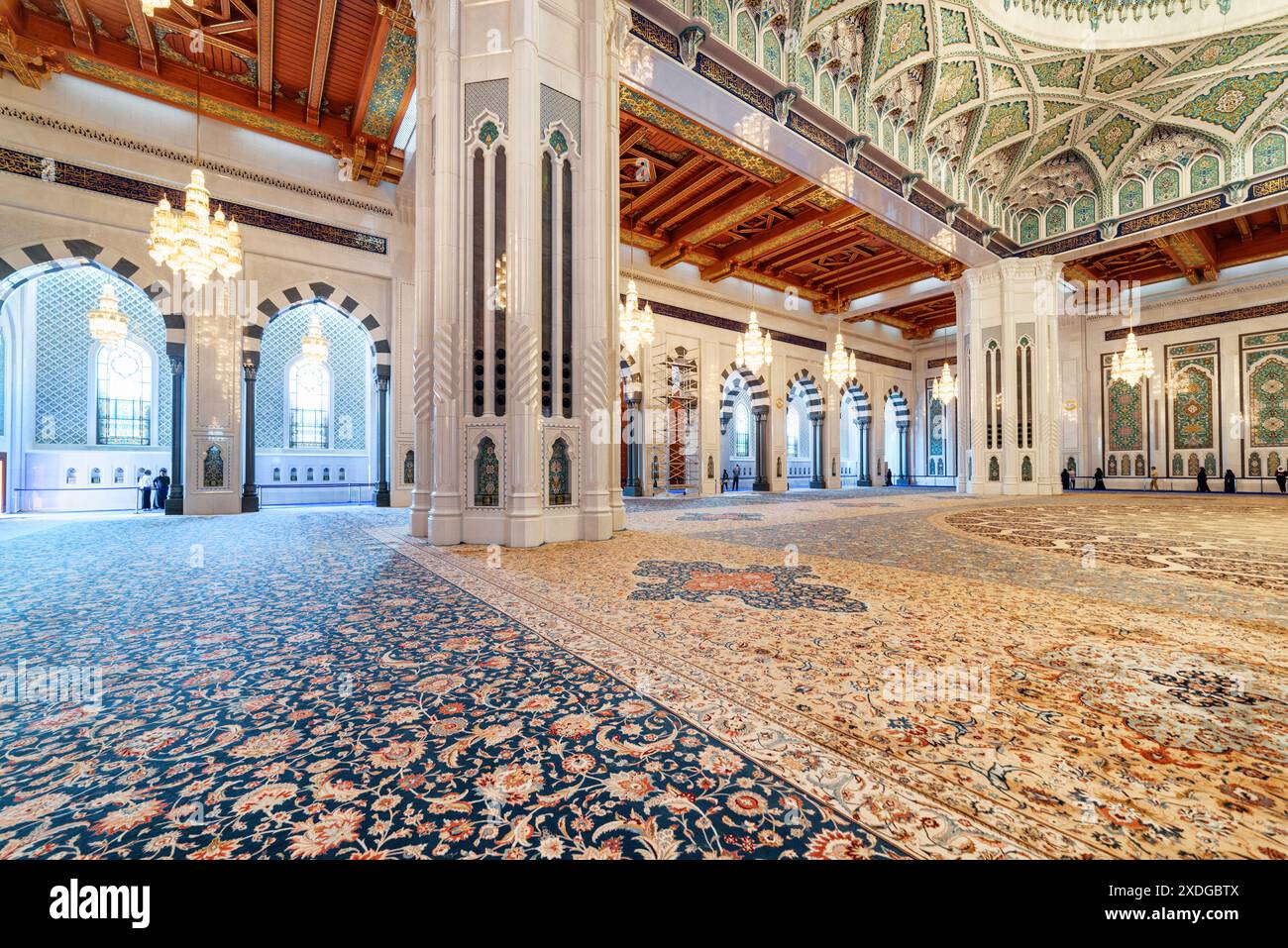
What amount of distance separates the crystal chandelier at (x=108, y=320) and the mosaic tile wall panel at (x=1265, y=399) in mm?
22725

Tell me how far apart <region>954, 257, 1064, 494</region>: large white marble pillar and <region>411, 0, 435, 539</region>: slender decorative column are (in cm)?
1154

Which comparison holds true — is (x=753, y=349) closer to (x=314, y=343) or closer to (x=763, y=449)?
(x=763, y=449)

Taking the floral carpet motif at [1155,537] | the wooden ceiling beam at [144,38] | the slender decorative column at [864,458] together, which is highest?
the wooden ceiling beam at [144,38]

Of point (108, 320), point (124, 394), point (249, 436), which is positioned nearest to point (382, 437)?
point (249, 436)

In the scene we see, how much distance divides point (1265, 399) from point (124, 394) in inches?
942

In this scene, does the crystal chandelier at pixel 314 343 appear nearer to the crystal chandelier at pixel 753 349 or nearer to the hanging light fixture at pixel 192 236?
the hanging light fixture at pixel 192 236

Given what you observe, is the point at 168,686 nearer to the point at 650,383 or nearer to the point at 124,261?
the point at 124,261

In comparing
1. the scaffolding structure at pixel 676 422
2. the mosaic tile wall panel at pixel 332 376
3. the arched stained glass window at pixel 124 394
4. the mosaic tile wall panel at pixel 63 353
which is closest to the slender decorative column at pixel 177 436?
the mosaic tile wall panel at pixel 63 353

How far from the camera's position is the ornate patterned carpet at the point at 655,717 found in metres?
0.90

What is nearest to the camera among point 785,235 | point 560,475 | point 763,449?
point 560,475

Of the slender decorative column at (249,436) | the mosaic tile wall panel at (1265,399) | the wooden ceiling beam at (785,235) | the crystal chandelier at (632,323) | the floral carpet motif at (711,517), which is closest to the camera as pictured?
the floral carpet motif at (711,517)

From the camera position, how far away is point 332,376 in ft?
39.6

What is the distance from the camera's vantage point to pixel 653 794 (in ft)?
3.27

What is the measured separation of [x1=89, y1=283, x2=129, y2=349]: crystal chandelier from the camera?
8.47m
